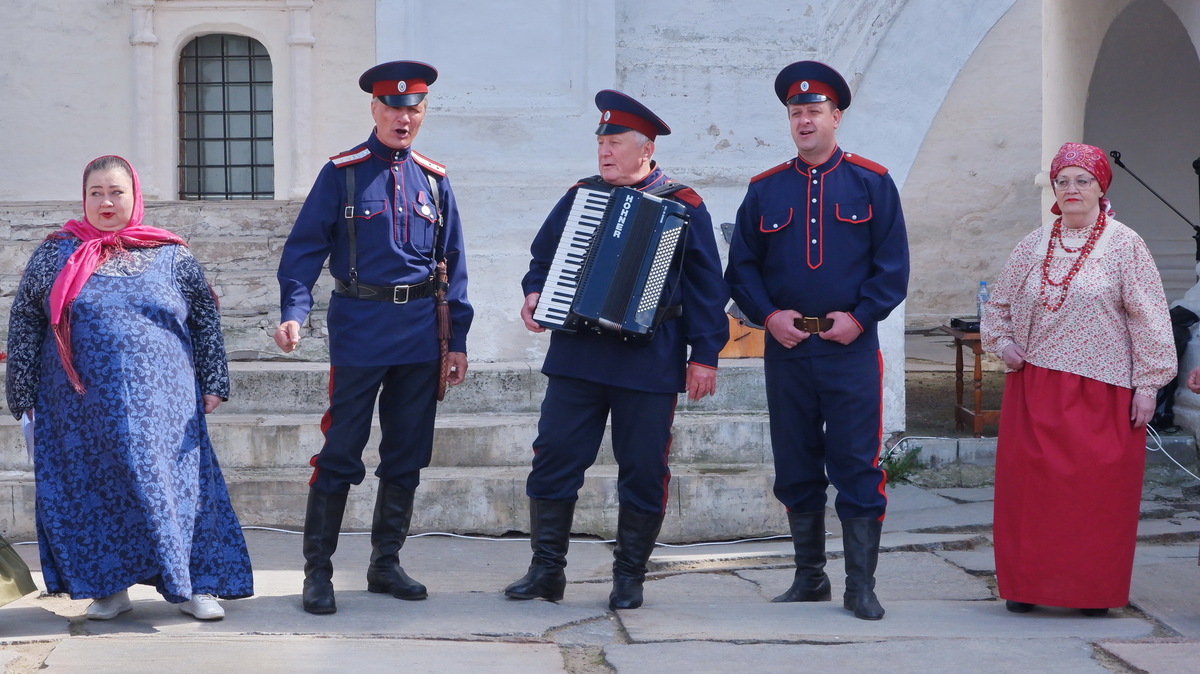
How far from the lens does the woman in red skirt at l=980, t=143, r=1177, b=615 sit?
457 centimetres

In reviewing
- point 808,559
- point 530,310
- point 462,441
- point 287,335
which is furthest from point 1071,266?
point 462,441

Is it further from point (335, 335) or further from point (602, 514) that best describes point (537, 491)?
point (602, 514)

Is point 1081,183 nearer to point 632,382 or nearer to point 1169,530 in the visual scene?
point 632,382

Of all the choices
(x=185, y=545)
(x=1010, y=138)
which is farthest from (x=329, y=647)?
(x=1010, y=138)

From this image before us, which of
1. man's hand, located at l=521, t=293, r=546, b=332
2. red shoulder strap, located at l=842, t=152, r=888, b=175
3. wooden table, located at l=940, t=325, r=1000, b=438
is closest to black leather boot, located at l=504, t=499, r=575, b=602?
man's hand, located at l=521, t=293, r=546, b=332

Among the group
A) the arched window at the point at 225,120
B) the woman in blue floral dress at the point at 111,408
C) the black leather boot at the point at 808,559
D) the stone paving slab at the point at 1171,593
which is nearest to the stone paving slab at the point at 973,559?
the stone paving slab at the point at 1171,593

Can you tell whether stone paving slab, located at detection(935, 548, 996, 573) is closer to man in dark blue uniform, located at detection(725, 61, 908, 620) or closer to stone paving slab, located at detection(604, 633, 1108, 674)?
man in dark blue uniform, located at detection(725, 61, 908, 620)

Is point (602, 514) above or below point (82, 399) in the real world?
below

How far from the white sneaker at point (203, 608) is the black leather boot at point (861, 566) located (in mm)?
2141

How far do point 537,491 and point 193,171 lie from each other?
10141 millimetres

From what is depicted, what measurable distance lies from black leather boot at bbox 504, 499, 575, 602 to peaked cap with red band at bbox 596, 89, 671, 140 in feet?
4.37

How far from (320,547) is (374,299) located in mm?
881

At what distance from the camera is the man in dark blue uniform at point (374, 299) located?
14.8 ft

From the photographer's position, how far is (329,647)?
3.97 meters
